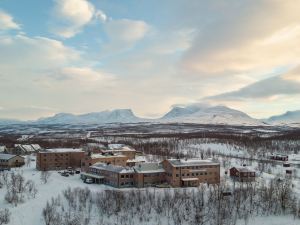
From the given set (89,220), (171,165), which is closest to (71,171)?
(171,165)

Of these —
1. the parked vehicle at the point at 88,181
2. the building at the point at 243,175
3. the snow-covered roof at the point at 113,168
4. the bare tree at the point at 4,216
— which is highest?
the snow-covered roof at the point at 113,168

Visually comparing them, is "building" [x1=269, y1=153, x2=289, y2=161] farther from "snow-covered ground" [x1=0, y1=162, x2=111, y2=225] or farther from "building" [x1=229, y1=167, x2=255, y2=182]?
"snow-covered ground" [x1=0, y1=162, x2=111, y2=225]

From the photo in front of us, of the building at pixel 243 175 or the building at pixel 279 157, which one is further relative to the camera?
the building at pixel 279 157

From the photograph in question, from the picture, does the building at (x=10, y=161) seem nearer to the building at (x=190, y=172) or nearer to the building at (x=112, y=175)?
the building at (x=112, y=175)

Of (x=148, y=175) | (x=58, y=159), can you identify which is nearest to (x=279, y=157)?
(x=148, y=175)

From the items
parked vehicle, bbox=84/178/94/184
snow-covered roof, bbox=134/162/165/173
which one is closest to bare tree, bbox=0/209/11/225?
parked vehicle, bbox=84/178/94/184

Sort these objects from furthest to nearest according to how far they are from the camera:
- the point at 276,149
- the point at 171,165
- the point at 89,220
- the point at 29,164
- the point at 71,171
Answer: the point at 276,149, the point at 29,164, the point at 71,171, the point at 171,165, the point at 89,220

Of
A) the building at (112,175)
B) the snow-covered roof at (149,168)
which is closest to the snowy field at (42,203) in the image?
the building at (112,175)

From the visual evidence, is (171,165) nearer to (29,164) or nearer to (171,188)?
(171,188)

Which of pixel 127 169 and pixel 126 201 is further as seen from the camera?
pixel 127 169
